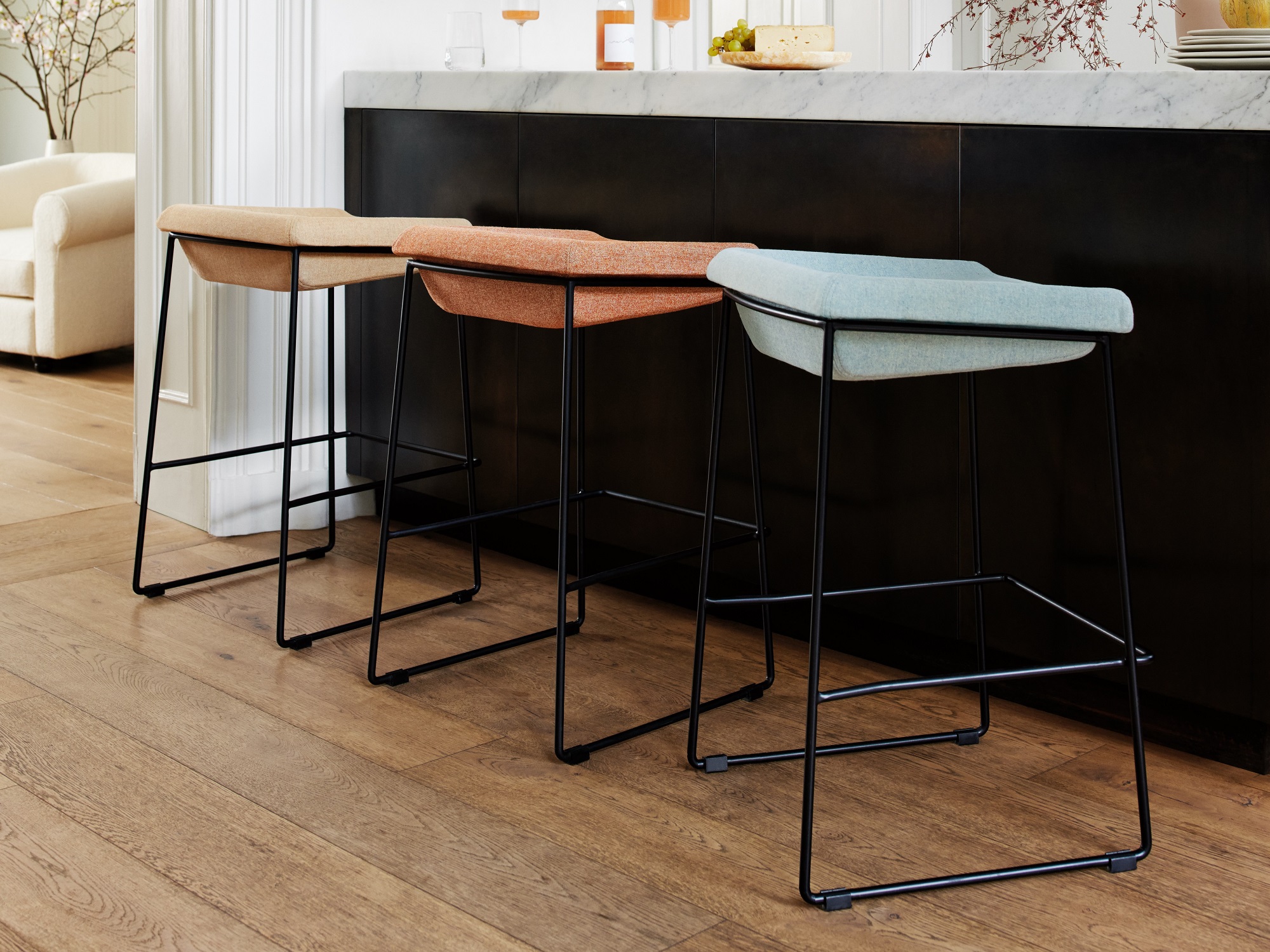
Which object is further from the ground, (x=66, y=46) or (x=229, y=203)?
(x=66, y=46)

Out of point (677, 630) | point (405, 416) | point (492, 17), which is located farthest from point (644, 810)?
point (492, 17)

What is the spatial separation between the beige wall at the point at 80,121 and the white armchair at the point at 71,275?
60.1 inches

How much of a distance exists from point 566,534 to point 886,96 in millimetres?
772

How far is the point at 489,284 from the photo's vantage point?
1.76 m

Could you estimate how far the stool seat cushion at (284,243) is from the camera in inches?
80.9

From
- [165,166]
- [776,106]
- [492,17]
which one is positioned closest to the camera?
[776,106]

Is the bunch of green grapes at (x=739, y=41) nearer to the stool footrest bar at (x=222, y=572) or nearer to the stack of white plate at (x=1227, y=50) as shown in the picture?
the stack of white plate at (x=1227, y=50)

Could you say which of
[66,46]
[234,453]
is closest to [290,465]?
[234,453]

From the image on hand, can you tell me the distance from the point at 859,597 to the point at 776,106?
76 centimetres

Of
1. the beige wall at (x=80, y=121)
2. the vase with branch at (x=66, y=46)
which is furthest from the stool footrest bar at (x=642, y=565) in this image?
the beige wall at (x=80, y=121)

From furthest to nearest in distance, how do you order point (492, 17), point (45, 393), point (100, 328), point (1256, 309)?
point (100, 328)
point (45, 393)
point (492, 17)
point (1256, 309)

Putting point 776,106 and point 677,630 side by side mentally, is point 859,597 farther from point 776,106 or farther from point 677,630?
point 776,106

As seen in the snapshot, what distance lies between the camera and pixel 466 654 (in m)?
2.08

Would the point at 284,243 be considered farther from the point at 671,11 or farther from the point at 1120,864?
the point at 1120,864
